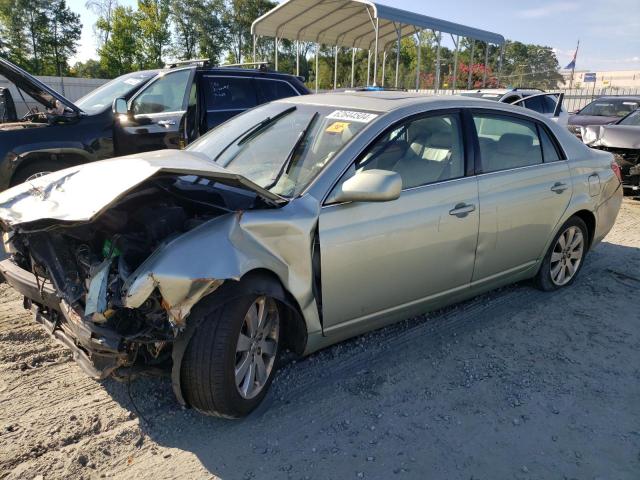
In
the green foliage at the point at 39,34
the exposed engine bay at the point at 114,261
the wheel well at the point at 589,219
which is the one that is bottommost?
the wheel well at the point at 589,219

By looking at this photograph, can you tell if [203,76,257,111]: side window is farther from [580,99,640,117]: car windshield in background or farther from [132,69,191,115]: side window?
[580,99,640,117]: car windshield in background

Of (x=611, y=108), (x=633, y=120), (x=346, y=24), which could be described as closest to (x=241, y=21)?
(x=346, y=24)

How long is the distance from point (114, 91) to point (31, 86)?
1454mm

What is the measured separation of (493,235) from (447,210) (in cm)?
58

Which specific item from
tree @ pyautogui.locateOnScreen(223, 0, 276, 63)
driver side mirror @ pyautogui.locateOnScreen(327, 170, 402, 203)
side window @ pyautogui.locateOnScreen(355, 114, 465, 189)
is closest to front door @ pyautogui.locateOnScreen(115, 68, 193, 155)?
side window @ pyautogui.locateOnScreen(355, 114, 465, 189)

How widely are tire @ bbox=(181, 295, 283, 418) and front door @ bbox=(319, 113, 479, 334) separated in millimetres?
527

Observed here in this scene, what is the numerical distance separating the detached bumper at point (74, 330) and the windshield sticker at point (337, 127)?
1.84m

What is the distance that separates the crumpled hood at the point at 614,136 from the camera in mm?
8614

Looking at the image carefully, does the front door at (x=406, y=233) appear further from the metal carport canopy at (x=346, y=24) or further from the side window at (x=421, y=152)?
the metal carport canopy at (x=346, y=24)

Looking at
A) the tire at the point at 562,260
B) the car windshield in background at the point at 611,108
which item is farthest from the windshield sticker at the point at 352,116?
the car windshield in background at the point at 611,108

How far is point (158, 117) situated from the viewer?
6625 millimetres

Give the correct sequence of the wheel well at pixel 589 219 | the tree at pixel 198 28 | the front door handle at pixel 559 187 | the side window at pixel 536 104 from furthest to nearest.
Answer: the tree at pixel 198 28 < the side window at pixel 536 104 < the wheel well at pixel 589 219 < the front door handle at pixel 559 187

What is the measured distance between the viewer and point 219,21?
42.0 metres

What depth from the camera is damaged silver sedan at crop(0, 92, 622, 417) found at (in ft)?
8.02
